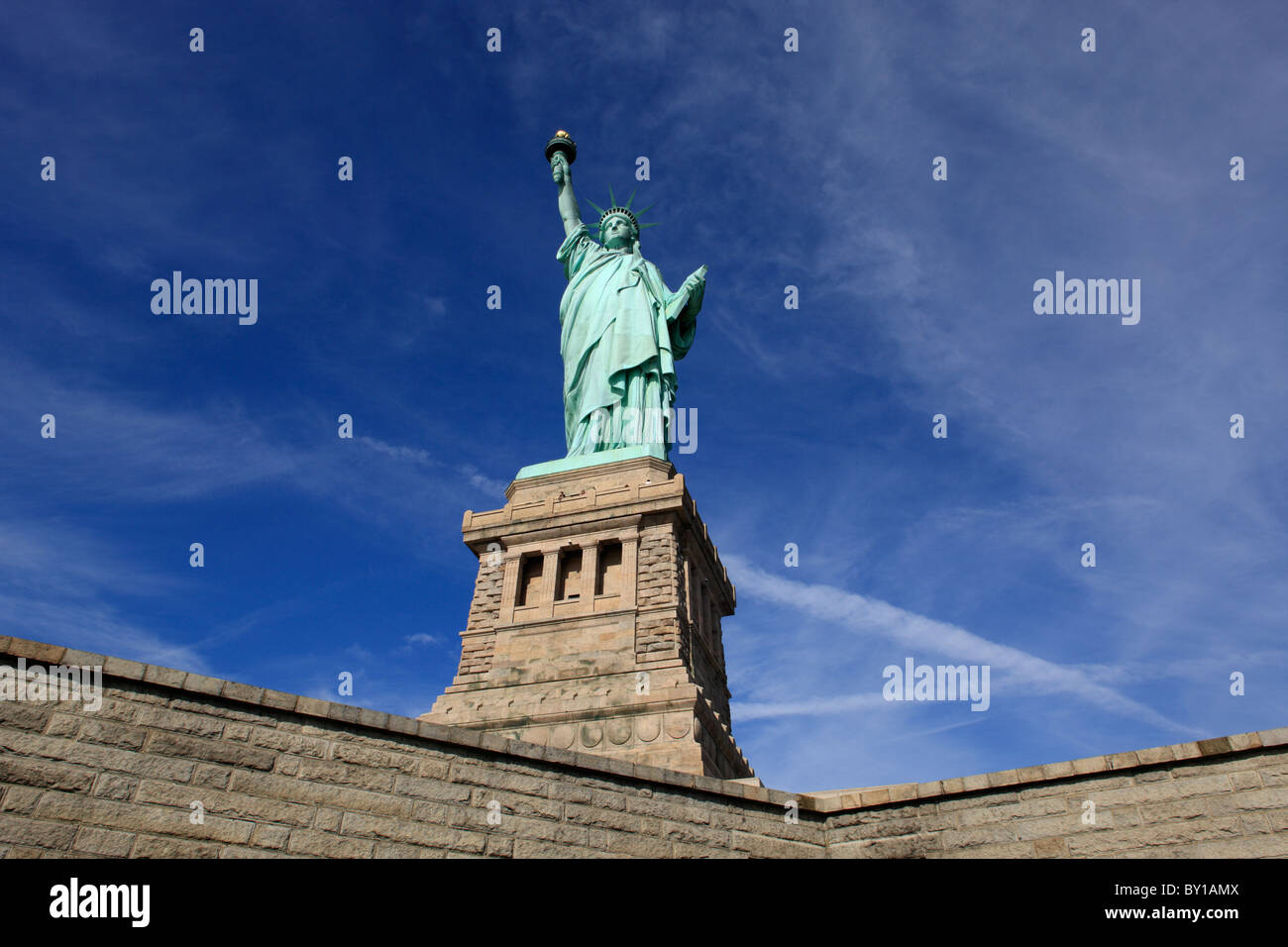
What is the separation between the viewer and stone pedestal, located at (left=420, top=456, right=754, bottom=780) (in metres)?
15.4

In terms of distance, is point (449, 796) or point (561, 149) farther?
point (561, 149)

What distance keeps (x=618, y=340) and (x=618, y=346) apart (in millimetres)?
186

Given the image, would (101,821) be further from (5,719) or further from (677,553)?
(677,553)

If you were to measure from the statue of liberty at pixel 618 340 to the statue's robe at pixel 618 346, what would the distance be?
0.02 meters

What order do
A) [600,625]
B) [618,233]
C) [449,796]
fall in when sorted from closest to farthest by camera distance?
[449,796]
[600,625]
[618,233]

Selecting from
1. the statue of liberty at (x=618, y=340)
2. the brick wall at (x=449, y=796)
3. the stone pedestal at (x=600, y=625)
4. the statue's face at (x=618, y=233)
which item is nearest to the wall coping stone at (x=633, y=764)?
the brick wall at (x=449, y=796)

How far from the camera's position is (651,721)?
596 inches

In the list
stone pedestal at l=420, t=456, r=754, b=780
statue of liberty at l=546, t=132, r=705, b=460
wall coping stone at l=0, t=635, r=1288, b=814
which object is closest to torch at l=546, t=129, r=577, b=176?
statue of liberty at l=546, t=132, r=705, b=460

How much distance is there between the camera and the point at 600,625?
17.3 metres

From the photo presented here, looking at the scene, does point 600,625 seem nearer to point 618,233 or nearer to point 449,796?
point 449,796

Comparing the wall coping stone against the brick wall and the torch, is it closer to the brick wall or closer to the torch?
the brick wall

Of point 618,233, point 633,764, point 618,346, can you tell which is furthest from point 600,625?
point 618,233
